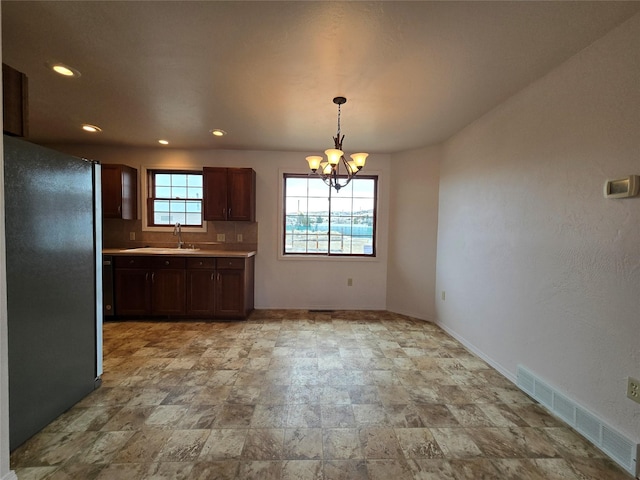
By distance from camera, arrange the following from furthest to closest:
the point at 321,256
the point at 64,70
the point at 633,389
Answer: the point at 321,256, the point at 64,70, the point at 633,389

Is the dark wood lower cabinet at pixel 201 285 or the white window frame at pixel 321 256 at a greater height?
the white window frame at pixel 321 256

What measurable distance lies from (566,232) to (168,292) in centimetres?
422

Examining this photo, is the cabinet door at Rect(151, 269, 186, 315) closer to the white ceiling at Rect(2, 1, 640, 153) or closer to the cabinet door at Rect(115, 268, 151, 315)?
the cabinet door at Rect(115, 268, 151, 315)

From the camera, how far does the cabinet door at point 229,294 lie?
145 inches

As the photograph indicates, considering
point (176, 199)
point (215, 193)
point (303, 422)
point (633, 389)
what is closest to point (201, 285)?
point (215, 193)

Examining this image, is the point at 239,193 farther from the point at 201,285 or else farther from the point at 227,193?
the point at 201,285

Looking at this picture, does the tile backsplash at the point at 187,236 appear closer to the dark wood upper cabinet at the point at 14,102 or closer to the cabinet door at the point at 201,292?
the cabinet door at the point at 201,292

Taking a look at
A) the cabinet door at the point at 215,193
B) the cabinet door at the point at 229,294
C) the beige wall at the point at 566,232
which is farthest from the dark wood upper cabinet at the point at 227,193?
the beige wall at the point at 566,232

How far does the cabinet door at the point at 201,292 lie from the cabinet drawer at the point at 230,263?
0.15m

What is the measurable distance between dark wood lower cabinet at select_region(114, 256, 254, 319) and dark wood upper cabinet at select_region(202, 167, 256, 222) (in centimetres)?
70

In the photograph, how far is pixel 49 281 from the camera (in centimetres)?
170

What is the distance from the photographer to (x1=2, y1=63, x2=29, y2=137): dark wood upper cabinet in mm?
1456

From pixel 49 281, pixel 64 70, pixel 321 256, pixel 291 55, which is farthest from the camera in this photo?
pixel 321 256

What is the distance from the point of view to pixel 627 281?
1.52 metres
